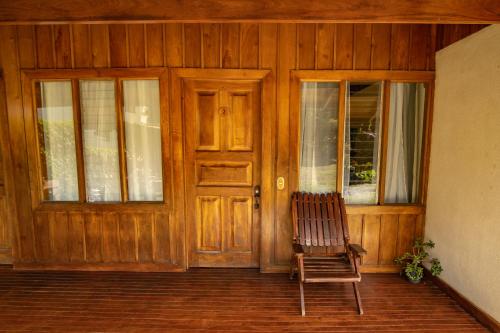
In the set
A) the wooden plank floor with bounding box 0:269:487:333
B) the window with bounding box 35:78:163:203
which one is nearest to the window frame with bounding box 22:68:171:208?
the window with bounding box 35:78:163:203

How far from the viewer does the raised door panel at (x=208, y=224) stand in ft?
11.0

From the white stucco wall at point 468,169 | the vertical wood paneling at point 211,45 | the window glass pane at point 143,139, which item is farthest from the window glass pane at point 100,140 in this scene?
the white stucco wall at point 468,169

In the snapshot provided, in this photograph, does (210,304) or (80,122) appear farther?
(80,122)

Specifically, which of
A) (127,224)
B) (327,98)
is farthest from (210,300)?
(327,98)

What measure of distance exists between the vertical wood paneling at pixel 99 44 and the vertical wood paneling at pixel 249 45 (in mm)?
1594

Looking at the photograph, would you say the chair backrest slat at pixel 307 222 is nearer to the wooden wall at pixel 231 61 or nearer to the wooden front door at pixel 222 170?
the wooden wall at pixel 231 61

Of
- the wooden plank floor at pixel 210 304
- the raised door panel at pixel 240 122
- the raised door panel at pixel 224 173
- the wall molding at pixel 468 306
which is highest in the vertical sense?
the raised door panel at pixel 240 122

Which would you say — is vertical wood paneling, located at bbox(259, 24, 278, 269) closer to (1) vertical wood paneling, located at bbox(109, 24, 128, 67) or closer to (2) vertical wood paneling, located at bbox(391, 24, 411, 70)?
(2) vertical wood paneling, located at bbox(391, 24, 411, 70)

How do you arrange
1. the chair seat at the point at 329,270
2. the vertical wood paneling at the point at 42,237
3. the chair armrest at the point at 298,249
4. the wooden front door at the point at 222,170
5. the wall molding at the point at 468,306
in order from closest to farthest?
the wall molding at the point at 468,306
the chair seat at the point at 329,270
the chair armrest at the point at 298,249
the wooden front door at the point at 222,170
the vertical wood paneling at the point at 42,237

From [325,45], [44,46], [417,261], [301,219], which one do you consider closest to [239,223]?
[301,219]

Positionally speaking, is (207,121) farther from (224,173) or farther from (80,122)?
(80,122)

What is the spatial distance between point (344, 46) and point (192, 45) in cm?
178

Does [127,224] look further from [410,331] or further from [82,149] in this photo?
[410,331]

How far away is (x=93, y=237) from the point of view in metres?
3.31
